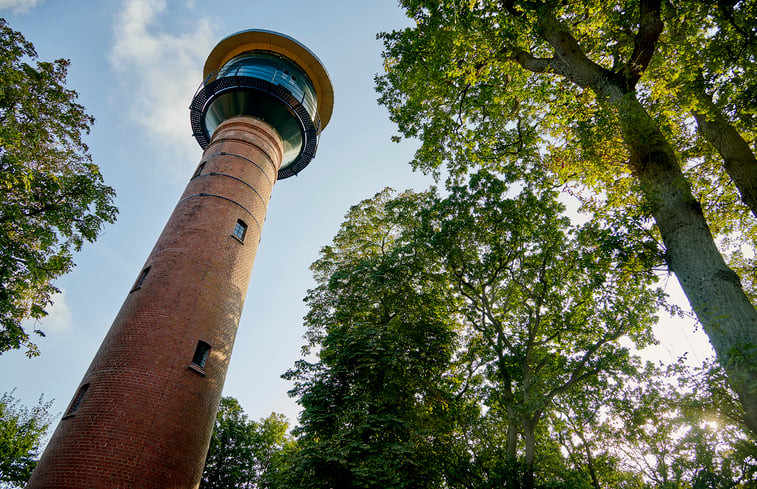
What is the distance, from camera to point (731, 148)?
19.7 ft

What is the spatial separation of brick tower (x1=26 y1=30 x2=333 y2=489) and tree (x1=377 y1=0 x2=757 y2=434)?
6873 millimetres

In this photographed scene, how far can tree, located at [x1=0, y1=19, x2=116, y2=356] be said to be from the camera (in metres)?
8.05

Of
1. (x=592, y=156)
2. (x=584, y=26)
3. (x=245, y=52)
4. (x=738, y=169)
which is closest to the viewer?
(x=738, y=169)

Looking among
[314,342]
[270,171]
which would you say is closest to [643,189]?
[314,342]

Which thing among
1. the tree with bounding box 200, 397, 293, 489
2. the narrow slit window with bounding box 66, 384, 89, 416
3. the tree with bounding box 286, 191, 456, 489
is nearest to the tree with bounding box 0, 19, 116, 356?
the narrow slit window with bounding box 66, 384, 89, 416

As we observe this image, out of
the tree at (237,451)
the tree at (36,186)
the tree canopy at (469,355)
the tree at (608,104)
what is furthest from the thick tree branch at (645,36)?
the tree at (237,451)

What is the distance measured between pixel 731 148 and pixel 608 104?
181cm

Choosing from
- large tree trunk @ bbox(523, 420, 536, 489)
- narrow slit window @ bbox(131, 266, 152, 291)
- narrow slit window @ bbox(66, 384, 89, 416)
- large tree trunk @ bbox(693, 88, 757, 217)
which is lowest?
large tree trunk @ bbox(523, 420, 536, 489)

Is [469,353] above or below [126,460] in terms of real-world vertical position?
above

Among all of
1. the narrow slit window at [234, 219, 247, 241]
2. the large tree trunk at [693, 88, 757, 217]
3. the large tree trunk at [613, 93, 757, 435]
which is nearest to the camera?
the large tree trunk at [613, 93, 757, 435]

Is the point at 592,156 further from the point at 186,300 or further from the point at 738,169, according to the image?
the point at 186,300

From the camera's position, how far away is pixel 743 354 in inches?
157

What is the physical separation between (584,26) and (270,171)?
12029 millimetres

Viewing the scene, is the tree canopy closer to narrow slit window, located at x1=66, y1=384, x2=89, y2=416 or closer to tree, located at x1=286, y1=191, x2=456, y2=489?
tree, located at x1=286, y1=191, x2=456, y2=489
